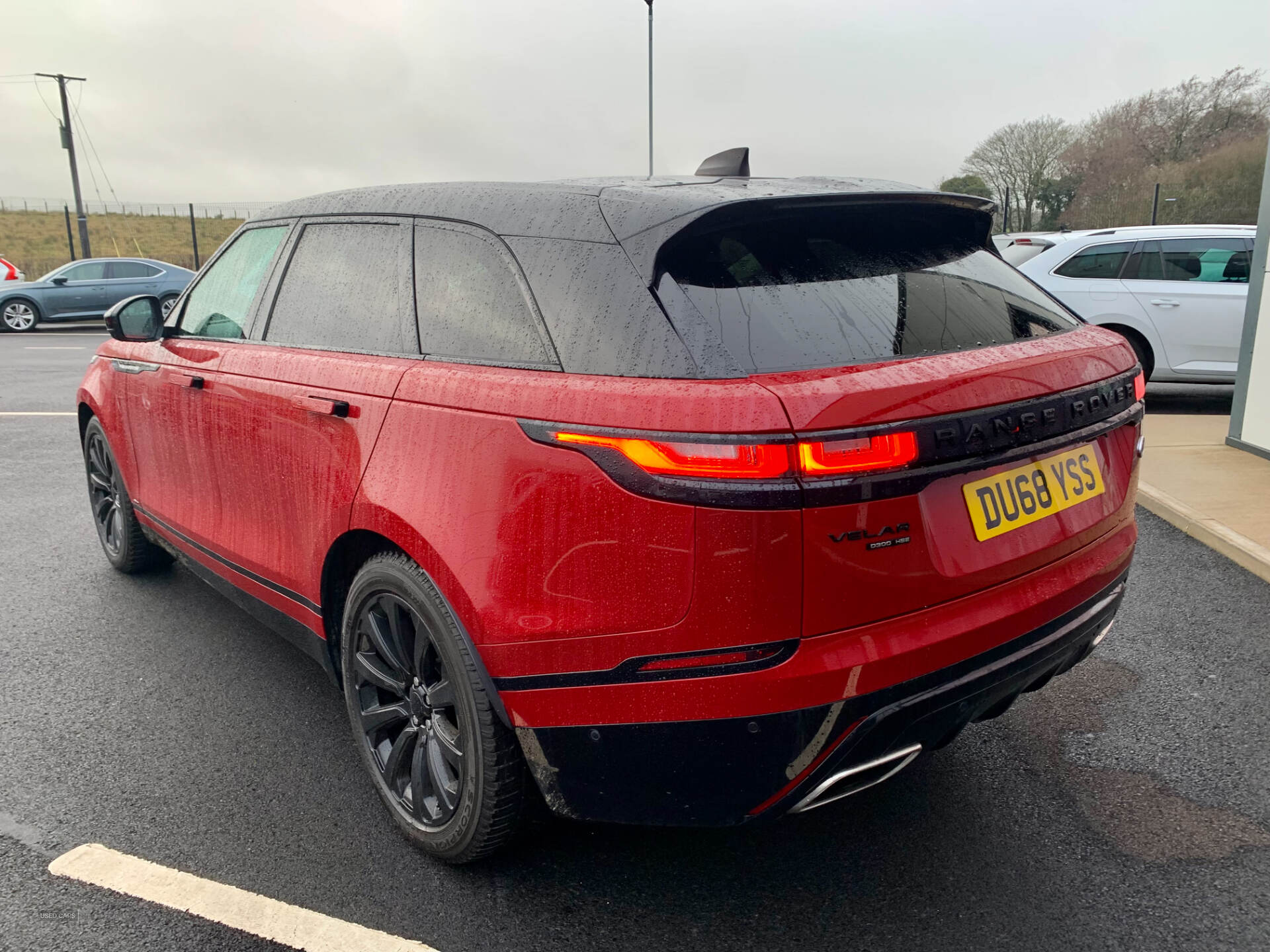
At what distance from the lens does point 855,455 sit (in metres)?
1.70

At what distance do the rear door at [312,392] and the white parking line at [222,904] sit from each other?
780 millimetres

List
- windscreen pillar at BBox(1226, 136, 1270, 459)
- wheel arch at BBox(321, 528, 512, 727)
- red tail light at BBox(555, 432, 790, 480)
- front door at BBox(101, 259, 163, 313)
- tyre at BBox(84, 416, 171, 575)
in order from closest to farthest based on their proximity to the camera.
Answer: red tail light at BBox(555, 432, 790, 480)
wheel arch at BBox(321, 528, 512, 727)
tyre at BBox(84, 416, 171, 575)
windscreen pillar at BBox(1226, 136, 1270, 459)
front door at BBox(101, 259, 163, 313)

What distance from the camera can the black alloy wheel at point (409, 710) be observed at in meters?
2.30

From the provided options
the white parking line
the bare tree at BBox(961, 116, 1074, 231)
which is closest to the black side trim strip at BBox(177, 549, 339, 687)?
the white parking line

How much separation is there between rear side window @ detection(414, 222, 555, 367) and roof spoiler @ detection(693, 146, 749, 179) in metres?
0.81

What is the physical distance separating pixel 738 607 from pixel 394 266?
4.78 ft

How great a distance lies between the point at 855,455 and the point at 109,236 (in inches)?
2990

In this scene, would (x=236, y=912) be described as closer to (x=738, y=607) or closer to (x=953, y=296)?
(x=738, y=607)

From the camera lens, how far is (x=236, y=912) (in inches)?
87.2

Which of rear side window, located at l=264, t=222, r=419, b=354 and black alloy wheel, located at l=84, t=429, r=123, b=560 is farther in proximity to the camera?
black alloy wheel, located at l=84, t=429, r=123, b=560

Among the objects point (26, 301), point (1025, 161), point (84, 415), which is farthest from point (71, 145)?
point (1025, 161)

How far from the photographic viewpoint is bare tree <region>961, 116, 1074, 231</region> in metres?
56.3

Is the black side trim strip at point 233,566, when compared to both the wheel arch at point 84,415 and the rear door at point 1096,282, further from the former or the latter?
the rear door at point 1096,282

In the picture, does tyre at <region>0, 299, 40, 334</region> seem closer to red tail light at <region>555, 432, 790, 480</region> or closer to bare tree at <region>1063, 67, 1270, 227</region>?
red tail light at <region>555, 432, 790, 480</region>
